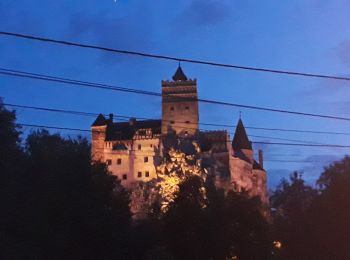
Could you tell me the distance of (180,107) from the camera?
334 ft

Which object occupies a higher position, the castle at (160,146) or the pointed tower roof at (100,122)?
the pointed tower roof at (100,122)

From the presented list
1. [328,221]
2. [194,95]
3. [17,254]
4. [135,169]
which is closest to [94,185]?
[17,254]

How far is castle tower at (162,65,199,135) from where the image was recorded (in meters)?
98.6

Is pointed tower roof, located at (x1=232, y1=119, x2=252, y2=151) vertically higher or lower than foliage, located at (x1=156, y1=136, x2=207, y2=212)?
higher

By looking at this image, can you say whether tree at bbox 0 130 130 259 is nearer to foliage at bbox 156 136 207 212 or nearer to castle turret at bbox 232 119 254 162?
foliage at bbox 156 136 207 212

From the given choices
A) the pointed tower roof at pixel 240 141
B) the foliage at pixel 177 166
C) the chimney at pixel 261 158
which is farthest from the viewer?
the chimney at pixel 261 158

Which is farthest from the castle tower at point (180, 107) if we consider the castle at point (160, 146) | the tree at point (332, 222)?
the tree at point (332, 222)

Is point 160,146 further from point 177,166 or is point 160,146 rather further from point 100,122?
point 100,122

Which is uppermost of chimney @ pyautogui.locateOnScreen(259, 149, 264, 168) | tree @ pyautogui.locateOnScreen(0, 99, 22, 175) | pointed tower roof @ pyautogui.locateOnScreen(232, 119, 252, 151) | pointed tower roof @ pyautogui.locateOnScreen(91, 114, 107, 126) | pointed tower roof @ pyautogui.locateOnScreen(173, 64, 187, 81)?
pointed tower roof @ pyautogui.locateOnScreen(173, 64, 187, 81)

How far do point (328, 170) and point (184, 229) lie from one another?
37.6ft

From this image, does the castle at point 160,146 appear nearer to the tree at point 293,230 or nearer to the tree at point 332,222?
the tree at point 293,230

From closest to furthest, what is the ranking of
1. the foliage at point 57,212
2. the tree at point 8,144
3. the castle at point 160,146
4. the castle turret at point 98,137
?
the foliage at point 57,212, the tree at point 8,144, the castle at point 160,146, the castle turret at point 98,137

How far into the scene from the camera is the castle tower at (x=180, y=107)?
323ft

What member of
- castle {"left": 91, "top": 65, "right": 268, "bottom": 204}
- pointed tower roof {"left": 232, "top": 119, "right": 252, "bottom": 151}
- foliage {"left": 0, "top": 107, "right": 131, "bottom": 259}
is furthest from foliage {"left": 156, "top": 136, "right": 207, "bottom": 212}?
foliage {"left": 0, "top": 107, "right": 131, "bottom": 259}
